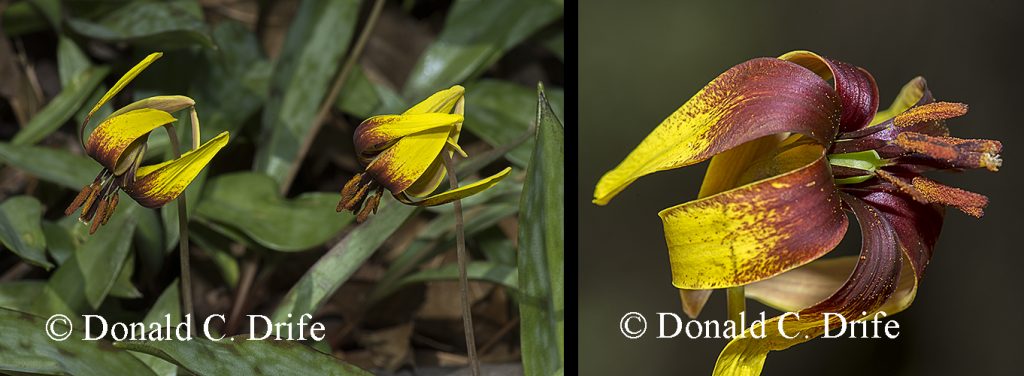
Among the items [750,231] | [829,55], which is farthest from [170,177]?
[829,55]

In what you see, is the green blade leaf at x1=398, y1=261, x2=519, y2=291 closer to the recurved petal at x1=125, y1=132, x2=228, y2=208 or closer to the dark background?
the dark background

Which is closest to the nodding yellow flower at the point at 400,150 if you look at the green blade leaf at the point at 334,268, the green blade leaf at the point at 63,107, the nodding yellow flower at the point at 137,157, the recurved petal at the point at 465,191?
the recurved petal at the point at 465,191

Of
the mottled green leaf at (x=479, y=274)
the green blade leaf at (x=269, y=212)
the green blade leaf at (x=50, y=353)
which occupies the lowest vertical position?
the mottled green leaf at (x=479, y=274)

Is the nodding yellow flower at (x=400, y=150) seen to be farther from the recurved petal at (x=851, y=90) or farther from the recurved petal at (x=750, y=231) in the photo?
the recurved petal at (x=851, y=90)

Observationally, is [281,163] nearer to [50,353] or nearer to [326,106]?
[326,106]

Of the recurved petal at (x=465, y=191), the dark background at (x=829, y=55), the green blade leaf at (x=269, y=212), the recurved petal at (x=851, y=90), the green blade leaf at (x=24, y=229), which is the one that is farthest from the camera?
the dark background at (x=829, y=55)

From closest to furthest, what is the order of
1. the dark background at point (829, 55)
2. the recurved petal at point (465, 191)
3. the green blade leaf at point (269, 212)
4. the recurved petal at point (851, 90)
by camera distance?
the recurved petal at point (465, 191) < the recurved petal at point (851, 90) < the green blade leaf at point (269, 212) < the dark background at point (829, 55)

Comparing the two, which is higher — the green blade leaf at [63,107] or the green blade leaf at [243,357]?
the green blade leaf at [63,107]
